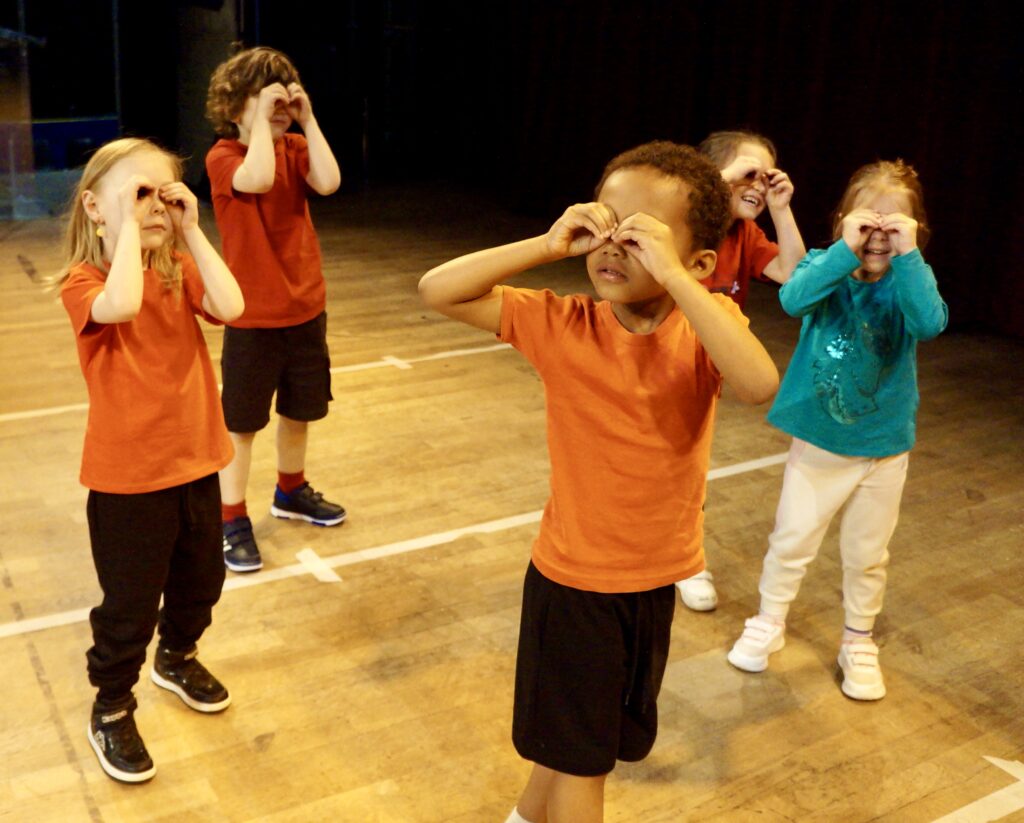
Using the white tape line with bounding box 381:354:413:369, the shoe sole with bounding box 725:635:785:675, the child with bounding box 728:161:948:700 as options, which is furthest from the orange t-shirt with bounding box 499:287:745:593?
the white tape line with bounding box 381:354:413:369

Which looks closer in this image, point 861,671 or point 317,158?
point 861,671

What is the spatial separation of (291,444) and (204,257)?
1.39m

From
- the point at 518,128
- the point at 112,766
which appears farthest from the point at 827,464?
the point at 518,128

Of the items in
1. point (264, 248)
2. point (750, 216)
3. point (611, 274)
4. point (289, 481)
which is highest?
point (611, 274)

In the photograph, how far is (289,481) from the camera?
3865 mm

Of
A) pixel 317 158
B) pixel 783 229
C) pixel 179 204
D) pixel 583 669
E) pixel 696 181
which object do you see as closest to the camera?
pixel 696 181

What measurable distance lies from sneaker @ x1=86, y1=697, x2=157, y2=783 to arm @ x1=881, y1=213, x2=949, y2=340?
1.98 meters


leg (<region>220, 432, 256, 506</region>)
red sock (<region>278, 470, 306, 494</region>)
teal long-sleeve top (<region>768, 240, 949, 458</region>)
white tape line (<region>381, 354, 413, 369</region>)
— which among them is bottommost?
white tape line (<region>381, 354, 413, 369</region>)

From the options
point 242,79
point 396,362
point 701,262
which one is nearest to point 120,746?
point 701,262

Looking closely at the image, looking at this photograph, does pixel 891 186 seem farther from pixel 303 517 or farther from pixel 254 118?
pixel 303 517

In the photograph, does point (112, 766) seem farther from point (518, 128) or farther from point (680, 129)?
point (518, 128)

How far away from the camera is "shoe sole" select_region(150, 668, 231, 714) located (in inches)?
112

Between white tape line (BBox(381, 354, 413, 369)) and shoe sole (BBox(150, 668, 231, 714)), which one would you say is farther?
white tape line (BBox(381, 354, 413, 369))

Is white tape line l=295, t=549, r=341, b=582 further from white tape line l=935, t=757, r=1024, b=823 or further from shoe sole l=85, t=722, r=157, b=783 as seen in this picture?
white tape line l=935, t=757, r=1024, b=823
